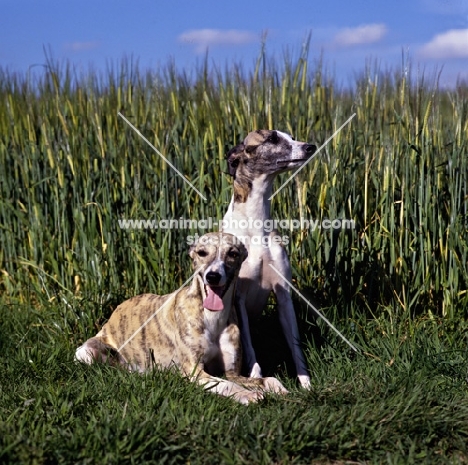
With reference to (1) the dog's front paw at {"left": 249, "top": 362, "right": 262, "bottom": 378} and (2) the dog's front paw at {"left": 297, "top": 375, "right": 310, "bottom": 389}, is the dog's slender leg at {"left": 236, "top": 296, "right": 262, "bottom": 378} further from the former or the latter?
(2) the dog's front paw at {"left": 297, "top": 375, "right": 310, "bottom": 389}

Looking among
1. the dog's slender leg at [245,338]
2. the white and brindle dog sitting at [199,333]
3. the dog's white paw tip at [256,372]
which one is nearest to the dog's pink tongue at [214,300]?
the white and brindle dog sitting at [199,333]

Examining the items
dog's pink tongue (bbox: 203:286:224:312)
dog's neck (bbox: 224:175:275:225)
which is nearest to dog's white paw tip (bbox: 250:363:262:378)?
dog's pink tongue (bbox: 203:286:224:312)

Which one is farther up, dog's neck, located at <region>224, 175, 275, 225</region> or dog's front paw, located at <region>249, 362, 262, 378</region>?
dog's neck, located at <region>224, 175, 275, 225</region>

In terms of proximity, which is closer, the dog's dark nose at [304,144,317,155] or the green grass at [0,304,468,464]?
the green grass at [0,304,468,464]

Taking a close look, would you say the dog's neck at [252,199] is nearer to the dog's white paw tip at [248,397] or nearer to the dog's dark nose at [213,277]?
the dog's dark nose at [213,277]

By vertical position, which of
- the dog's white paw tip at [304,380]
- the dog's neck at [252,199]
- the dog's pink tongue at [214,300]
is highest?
the dog's neck at [252,199]

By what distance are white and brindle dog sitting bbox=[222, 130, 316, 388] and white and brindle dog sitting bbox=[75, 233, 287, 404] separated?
0.71 feet

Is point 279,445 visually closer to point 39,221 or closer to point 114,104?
point 39,221

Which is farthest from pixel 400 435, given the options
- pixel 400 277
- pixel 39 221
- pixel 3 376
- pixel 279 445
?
pixel 39 221

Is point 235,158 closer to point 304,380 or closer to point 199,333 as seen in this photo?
point 199,333

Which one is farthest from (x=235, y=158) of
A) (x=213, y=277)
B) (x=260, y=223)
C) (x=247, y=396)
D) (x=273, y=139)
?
(x=247, y=396)

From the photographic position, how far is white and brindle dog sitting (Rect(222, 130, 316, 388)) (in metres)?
4.69

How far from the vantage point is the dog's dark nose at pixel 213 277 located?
4.16 meters

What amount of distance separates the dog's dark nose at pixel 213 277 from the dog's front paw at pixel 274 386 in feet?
2.24
